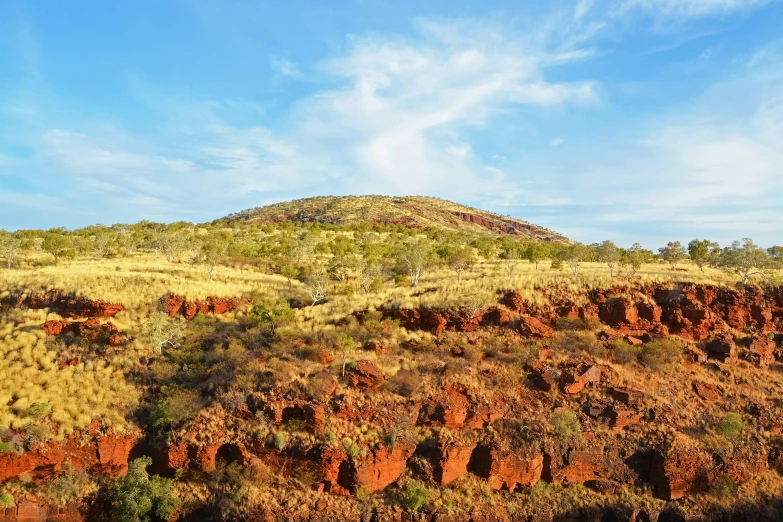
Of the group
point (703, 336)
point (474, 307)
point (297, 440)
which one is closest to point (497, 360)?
point (474, 307)

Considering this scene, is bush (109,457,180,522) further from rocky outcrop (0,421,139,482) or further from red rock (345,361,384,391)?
red rock (345,361,384,391)

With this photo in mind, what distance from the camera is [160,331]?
23.6m

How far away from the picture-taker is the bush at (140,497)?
56.5 ft

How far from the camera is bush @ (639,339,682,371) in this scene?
80.1 feet

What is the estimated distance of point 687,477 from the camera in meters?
19.6

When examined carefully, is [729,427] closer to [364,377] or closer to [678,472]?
[678,472]

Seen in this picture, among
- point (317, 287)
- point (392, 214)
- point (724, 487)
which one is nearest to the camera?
point (724, 487)

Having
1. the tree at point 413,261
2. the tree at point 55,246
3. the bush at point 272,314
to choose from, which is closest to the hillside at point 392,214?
the tree at point 55,246

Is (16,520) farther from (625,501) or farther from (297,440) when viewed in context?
(625,501)

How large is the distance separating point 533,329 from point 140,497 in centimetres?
2004

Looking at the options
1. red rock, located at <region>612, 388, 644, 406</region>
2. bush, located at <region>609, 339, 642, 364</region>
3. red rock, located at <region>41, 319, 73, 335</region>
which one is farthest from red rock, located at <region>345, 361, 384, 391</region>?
red rock, located at <region>41, 319, 73, 335</region>

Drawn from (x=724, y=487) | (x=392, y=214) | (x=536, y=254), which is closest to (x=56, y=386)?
(x=724, y=487)

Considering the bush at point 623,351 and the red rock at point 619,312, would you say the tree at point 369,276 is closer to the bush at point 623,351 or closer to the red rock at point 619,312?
the red rock at point 619,312

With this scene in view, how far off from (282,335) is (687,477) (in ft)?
65.2
